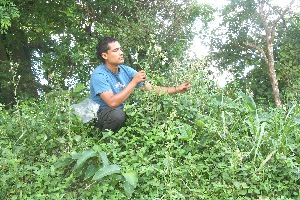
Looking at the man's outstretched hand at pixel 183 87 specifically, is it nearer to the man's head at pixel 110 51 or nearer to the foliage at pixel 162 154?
the foliage at pixel 162 154

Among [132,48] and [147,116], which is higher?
[132,48]

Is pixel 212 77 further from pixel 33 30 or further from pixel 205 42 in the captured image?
pixel 33 30

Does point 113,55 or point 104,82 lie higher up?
point 113,55

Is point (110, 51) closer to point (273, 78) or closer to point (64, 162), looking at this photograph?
point (64, 162)

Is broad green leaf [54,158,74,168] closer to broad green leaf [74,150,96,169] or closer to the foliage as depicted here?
the foliage

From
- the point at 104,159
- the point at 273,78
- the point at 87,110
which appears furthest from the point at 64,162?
the point at 273,78

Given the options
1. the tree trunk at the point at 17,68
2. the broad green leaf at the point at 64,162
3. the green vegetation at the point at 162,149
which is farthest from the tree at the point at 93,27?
the broad green leaf at the point at 64,162

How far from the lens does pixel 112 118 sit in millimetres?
5086

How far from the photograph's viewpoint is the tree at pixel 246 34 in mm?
11516

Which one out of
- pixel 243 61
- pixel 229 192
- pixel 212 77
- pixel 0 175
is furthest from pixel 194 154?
pixel 243 61

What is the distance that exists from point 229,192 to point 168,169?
64 centimetres

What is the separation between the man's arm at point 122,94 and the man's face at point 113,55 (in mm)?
541

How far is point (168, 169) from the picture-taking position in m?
4.25

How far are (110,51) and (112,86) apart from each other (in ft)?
1.53
